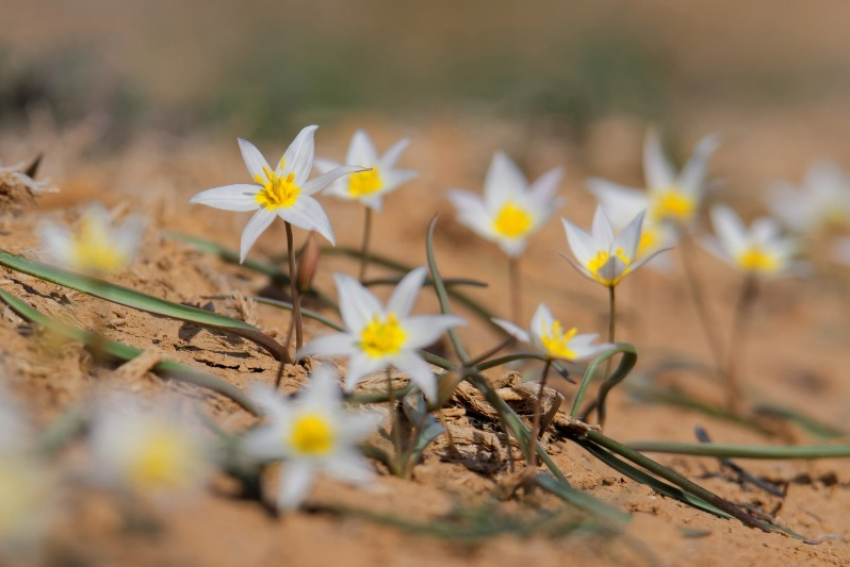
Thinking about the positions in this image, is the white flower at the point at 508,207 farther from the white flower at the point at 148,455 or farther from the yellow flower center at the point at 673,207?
the white flower at the point at 148,455

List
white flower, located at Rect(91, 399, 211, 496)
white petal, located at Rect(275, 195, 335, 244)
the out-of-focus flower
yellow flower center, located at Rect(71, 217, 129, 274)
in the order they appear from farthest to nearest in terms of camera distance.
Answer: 1. the out-of-focus flower
2. white petal, located at Rect(275, 195, 335, 244)
3. yellow flower center, located at Rect(71, 217, 129, 274)
4. white flower, located at Rect(91, 399, 211, 496)

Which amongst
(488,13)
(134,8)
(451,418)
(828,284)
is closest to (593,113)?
(828,284)

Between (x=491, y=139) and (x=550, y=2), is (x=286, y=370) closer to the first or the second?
(x=491, y=139)

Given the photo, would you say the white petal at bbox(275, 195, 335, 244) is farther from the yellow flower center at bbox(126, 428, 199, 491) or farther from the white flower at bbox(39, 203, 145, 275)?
the yellow flower center at bbox(126, 428, 199, 491)

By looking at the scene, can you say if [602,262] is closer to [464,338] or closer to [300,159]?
[300,159]

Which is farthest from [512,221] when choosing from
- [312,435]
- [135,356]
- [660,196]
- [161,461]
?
[161,461]

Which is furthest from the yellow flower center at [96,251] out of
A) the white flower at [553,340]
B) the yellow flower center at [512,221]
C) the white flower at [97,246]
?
the yellow flower center at [512,221]

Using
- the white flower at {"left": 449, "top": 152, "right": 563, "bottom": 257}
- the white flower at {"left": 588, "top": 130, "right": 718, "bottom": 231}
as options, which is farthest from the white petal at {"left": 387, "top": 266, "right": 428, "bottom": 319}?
the white flower at {"left": 588, "top": 130, "right": 718, "bottom": 231}
